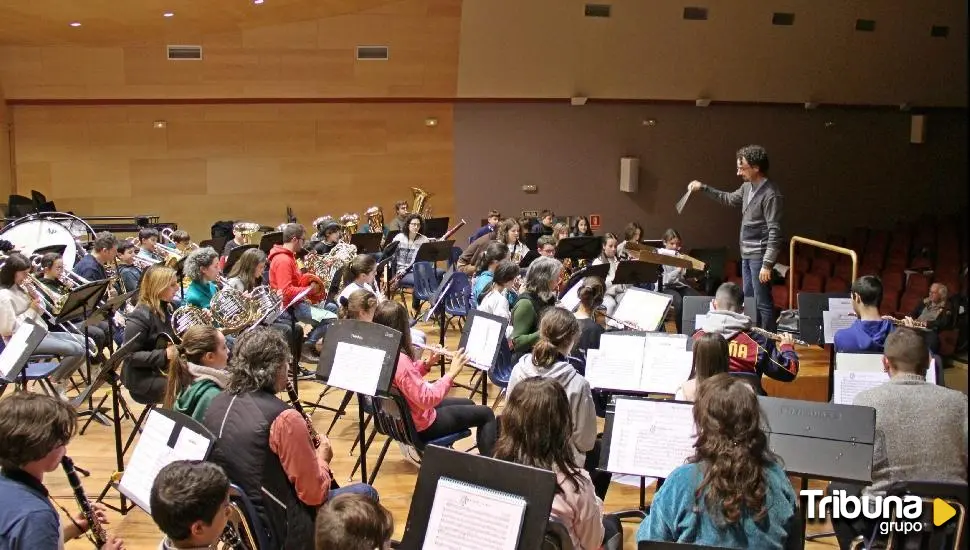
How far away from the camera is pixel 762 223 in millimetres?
6855

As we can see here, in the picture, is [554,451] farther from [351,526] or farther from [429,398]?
[429,398]

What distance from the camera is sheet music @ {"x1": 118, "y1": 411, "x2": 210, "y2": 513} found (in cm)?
325

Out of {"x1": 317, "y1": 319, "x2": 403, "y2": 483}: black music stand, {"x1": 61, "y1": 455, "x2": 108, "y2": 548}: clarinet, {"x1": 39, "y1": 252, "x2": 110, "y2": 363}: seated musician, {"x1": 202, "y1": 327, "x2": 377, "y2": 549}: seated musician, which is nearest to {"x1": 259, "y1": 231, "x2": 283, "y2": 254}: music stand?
{"x1": 39, "y1": 252, "x2": 110, "y2": 363}: seated musician

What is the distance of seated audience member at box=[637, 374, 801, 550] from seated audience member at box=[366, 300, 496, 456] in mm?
1747

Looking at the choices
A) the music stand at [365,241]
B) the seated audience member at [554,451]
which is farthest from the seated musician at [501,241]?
the seated audience member at [554,451]

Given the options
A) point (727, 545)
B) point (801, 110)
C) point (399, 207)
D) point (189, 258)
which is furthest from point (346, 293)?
point (801, 110)

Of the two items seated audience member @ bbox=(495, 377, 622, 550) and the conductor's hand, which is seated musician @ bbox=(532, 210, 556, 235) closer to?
the conductor's hand

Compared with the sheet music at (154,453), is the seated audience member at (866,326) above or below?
above

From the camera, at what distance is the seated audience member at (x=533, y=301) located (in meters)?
5.87

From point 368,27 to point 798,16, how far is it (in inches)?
272

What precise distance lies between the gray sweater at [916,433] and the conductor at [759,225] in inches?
123

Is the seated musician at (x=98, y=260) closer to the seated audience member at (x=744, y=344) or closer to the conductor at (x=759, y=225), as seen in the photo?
the conductor at (x=759, y=225)

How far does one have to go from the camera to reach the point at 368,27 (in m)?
13.5

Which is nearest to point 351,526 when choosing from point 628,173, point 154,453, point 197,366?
point 154,453
